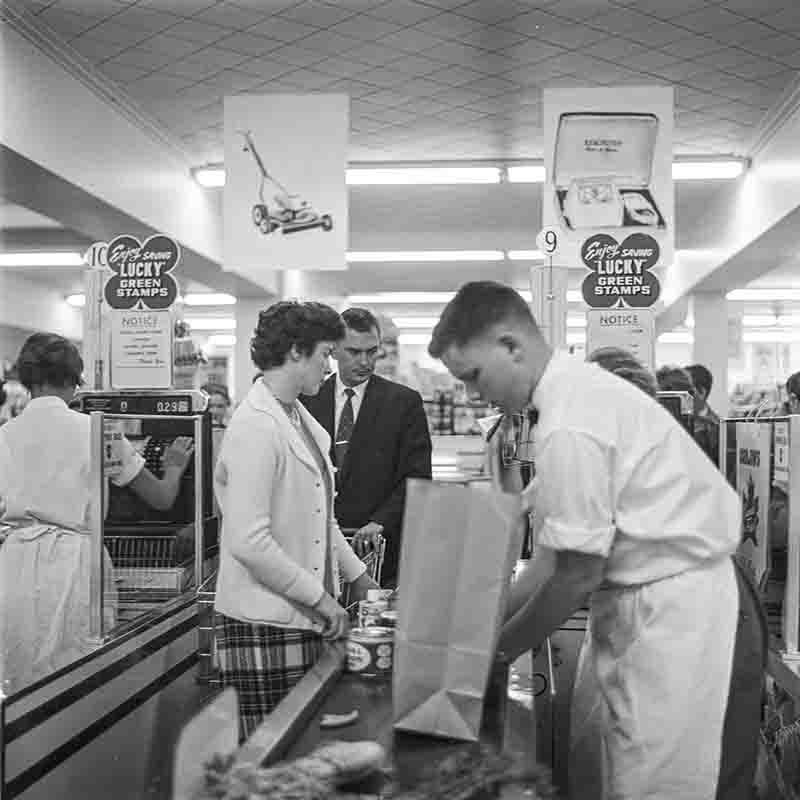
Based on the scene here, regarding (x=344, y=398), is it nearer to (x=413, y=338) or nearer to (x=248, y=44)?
(x=248, y=44)

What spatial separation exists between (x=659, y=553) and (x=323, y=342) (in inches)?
51.8

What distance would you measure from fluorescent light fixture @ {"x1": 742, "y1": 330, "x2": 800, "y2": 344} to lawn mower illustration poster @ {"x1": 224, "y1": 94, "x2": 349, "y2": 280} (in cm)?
1906

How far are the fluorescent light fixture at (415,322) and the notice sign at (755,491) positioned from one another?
17.1 metres

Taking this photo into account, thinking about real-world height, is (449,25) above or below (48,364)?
above

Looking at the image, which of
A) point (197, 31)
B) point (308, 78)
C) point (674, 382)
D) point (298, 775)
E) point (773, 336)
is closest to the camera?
point (298, 775)

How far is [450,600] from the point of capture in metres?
1.92

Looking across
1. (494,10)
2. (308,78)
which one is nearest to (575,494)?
(494,10)

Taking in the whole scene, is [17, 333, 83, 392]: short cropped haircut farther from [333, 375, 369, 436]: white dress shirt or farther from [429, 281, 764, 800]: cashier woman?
[429, 281, 764, 800]: cashier woman

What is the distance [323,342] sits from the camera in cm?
309

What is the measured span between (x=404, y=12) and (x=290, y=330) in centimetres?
358

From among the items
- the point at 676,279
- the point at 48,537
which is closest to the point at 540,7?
the point at 48,537

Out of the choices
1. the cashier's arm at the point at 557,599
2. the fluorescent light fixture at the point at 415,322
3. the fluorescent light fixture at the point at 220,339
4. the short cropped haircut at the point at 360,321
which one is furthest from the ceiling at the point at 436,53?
the fluorescent light fixture at the point at 220,339

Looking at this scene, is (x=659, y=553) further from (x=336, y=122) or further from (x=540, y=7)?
(x=336, y=122)

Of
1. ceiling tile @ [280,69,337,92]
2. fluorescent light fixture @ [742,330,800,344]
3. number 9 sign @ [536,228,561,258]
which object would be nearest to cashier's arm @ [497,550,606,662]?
number 9 sign @ [536,228,561,258]
